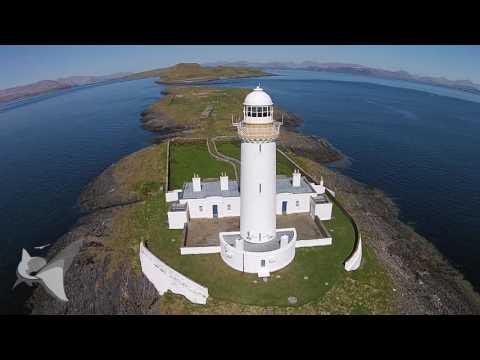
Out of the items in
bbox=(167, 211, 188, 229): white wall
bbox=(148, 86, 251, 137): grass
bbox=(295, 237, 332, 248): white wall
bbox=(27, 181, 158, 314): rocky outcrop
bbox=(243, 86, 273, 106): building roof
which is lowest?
bbox=(27, 181, 158, 314): rocky outcrop

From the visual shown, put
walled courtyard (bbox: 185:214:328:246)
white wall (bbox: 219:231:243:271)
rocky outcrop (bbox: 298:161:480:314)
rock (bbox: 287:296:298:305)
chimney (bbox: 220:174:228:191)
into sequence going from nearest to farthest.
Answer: rock (bbox: 287:296:298:305) < white wall (bbox: 219:231:243:271) < rocky outcrop (bbox: 298:161:480:314) < walled courtyard (bbox: 185:214:328:246) < chimney (bbox: 220:174:228:191)

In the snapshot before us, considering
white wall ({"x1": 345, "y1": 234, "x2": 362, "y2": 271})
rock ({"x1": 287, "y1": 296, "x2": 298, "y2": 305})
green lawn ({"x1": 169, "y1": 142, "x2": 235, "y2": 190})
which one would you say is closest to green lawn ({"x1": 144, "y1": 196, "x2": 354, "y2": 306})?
rock ({"x1": 287, "y1": 296, "x2": 298, "y2": 305})

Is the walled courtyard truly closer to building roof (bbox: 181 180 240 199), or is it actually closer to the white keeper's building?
the white keeper's building

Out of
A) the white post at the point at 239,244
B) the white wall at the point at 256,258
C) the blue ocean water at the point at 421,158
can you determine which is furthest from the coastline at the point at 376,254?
the white post at the point at 239,244

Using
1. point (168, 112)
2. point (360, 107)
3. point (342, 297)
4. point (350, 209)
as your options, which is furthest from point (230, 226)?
point (360, 107)


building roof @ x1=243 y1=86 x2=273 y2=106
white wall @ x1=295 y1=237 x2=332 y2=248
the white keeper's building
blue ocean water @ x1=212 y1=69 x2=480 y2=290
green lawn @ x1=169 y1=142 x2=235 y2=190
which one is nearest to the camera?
building roof @ x1=243 y1=86 x2=273 y2=106

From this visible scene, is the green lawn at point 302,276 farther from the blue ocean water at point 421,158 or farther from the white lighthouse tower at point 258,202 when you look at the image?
the blue ocean water at point 421,158

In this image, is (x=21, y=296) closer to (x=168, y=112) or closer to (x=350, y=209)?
(x=350, y=209)
